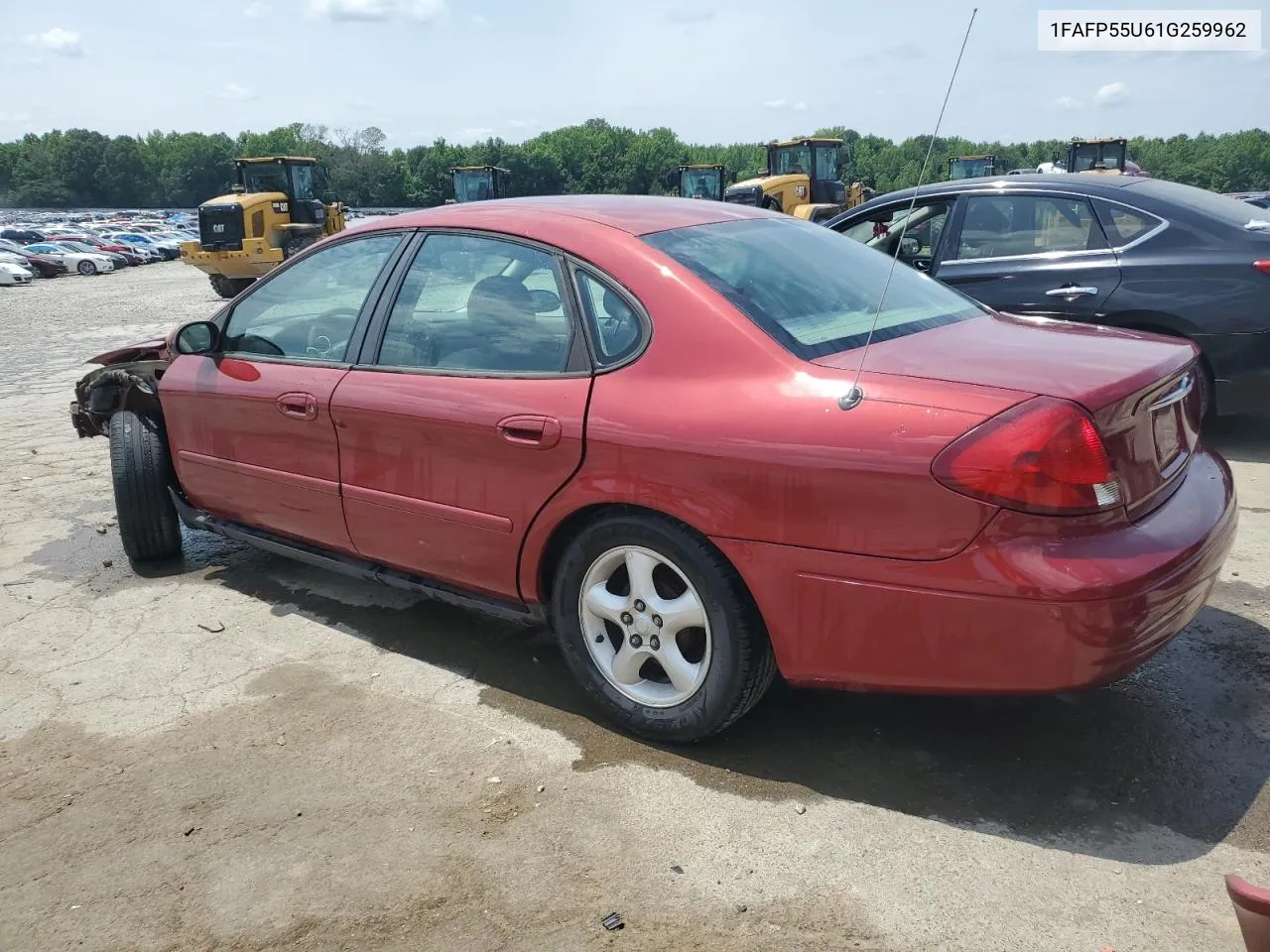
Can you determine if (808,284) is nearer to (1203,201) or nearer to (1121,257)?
(1121,257)

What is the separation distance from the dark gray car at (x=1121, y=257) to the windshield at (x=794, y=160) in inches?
691

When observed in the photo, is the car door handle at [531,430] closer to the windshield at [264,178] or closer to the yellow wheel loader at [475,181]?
the windshield at [264,178]

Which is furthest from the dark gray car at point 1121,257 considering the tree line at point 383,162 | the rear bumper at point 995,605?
the tree line at point 383,162

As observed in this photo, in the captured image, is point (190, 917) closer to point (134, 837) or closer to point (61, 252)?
point (134, 837)

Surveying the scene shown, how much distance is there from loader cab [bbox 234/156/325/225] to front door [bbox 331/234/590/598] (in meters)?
21.4

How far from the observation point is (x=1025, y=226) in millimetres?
6293

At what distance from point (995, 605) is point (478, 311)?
192cm

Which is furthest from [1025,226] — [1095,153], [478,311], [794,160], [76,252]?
[76,252]

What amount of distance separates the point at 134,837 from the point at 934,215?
580 centimetres

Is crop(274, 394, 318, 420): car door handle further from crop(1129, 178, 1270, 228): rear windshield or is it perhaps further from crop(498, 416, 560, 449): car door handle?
crop(1129, 178, 1270, 228): rear windshield

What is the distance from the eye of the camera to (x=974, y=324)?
10.7 feet

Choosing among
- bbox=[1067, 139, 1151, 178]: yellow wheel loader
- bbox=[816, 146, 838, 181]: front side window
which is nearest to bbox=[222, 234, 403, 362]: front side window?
bbox=[816, 146, 838, 181]: front side window

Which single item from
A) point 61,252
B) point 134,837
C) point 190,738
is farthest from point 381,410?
point 61,252

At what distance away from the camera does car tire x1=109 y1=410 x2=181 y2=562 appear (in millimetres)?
4734
